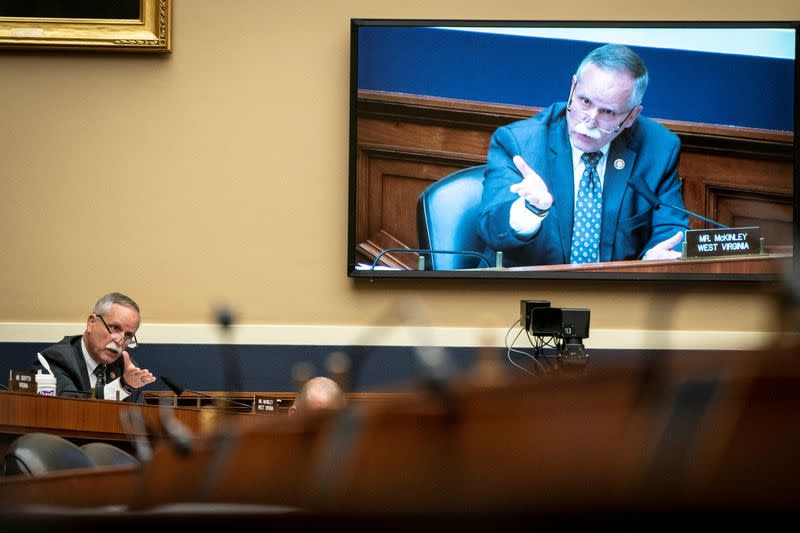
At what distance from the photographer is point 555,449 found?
1.13 feet

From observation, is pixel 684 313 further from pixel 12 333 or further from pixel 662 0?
pixel 12 333

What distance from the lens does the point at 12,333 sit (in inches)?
157

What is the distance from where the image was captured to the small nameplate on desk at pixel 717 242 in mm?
3920

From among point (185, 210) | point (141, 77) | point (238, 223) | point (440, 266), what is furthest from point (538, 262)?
point (141, 77)

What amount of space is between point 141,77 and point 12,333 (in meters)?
1.42

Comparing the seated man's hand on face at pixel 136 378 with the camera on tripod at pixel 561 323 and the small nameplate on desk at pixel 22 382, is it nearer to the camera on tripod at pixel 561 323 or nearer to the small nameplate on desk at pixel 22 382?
the small nameplate on desk at pixel 22 382

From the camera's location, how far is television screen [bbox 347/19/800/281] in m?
3.93

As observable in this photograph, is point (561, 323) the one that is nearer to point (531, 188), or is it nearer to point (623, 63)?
point (531, 188)

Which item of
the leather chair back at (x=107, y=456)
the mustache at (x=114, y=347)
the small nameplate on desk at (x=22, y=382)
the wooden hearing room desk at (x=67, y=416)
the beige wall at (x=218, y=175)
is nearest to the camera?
the leather chair back at (x=107, y=456)

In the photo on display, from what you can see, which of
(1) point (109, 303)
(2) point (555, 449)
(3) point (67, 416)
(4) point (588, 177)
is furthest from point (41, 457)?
(4) point (588, 177)

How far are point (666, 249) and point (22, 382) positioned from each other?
2.89 m

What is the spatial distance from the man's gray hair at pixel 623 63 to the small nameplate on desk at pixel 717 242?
71cm

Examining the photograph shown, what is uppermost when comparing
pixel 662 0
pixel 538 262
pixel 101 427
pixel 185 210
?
pixel 662 0

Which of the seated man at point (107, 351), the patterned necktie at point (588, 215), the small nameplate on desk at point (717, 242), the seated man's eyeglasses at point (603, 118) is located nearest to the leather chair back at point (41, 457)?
the seated man at point (107, 351)
